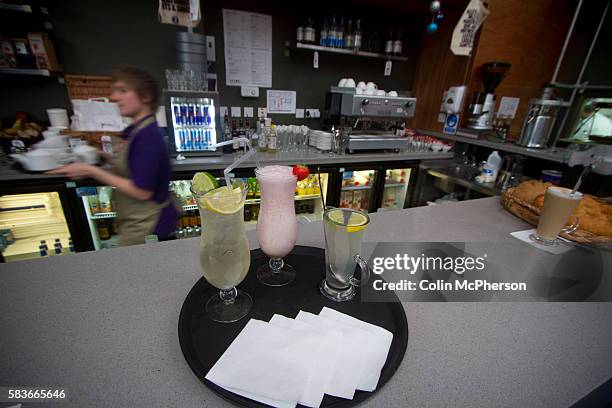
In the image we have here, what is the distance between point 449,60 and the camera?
120 inches

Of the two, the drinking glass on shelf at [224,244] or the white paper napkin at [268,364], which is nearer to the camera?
the white paper napkin at [268,364]

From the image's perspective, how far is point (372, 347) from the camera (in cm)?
58

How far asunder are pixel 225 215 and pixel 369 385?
44 cm

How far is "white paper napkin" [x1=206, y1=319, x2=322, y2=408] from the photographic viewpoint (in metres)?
0.48

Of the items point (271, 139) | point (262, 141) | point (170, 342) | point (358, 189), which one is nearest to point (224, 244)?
point (170, 342)

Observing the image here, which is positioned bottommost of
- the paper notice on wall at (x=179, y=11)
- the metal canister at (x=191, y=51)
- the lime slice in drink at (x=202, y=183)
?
the lime slice in drink at (x=202, y=183)

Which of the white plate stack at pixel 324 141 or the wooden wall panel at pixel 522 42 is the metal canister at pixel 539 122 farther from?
the white plate stack at pixel 324 141

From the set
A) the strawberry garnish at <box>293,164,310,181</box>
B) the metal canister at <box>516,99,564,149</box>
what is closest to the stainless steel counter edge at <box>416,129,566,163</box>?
the metal canister at <box>516,99,564,149</box>

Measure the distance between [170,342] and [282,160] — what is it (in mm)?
1886

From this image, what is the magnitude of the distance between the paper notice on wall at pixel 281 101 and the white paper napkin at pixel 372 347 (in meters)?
2.80

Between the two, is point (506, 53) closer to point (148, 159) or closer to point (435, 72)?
point (435, 72)

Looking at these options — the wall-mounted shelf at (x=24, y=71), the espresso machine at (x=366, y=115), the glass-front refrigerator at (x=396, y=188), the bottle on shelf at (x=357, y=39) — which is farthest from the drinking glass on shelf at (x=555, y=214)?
the wall-mounted shelf at (x=24, y=71)

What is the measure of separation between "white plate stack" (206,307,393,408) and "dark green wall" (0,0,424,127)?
8.78ft

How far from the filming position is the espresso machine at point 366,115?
2592 mm
